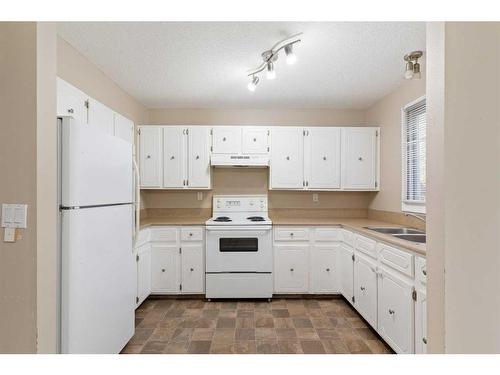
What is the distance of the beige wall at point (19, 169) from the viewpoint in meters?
1.19

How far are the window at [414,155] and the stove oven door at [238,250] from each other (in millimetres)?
1551

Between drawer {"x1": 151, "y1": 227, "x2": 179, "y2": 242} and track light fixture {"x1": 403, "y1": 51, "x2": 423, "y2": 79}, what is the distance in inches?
107

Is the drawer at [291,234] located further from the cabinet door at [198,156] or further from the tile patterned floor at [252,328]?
the cabinet door at [198,156]

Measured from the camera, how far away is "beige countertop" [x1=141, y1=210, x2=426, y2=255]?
1.97 meters

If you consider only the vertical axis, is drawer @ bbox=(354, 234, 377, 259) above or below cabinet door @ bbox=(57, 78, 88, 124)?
below

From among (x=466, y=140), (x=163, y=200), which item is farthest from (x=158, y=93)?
(x=466, y=140)

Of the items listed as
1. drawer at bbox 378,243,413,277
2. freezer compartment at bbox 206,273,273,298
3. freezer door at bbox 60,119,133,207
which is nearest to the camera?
freezer door at bbox 60,119,133,207

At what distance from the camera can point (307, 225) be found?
3.18 meters

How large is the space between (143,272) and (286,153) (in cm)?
218

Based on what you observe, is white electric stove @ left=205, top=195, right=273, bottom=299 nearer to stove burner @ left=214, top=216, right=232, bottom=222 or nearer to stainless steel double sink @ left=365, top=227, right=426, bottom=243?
stove burner @ left=214, top=216, right=232, bottom=222

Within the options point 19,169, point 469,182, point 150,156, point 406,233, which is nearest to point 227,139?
point 150,156

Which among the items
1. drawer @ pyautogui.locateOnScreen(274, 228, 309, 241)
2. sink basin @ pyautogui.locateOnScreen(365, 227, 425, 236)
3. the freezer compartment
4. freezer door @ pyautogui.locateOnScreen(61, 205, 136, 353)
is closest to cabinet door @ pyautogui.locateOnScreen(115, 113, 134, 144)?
freezer door @ pyautogui.locateOnScreen(61, 205, 136, 353)

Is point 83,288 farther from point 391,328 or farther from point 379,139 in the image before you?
point 379,139

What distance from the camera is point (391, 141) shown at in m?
3.20
